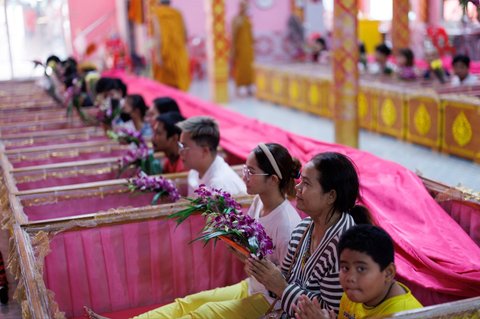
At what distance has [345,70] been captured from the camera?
658 centimetres

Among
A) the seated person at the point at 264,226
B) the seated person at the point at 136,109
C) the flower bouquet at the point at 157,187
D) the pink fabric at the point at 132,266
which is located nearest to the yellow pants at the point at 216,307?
the seated person at the point at 264,226

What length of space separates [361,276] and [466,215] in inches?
48.3

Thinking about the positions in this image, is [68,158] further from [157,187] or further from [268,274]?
[268,274]

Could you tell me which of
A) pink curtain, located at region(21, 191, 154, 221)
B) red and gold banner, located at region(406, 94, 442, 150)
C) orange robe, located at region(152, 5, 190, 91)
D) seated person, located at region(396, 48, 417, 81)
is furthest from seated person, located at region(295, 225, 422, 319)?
orange robe, located at region(152, 5, 190, 91)

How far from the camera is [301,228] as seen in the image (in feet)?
7.96

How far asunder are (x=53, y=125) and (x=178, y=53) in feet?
15.3

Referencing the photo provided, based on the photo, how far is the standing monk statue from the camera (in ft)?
39.8

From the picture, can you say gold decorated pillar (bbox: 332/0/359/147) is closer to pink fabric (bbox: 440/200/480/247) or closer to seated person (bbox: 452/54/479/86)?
seated person (bbox: 452/54/479/86)

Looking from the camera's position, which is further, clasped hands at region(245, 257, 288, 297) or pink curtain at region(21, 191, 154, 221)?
pink curtain at region(21, 191, 154, 221)

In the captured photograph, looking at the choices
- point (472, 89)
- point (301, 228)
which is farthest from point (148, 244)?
point (472, 89)

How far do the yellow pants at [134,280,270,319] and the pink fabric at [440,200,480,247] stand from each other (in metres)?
0.97

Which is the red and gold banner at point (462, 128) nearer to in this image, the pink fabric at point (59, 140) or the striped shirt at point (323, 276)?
the pink fabric at point (59, 140)

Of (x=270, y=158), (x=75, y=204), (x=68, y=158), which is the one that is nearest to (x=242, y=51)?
(x=68, y=158)

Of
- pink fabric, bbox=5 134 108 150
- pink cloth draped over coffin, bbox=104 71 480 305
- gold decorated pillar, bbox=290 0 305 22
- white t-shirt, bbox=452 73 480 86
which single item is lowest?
pink cloth draped over coffin, bbox=104 71 480 305
